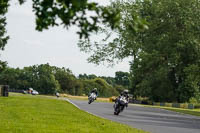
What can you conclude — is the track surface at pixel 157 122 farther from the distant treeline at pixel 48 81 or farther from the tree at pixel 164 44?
the distant treeline at pixel 48 81

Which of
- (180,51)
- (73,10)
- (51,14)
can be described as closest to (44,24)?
(51,14)

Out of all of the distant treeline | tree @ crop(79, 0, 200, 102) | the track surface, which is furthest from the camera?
the distant treeline

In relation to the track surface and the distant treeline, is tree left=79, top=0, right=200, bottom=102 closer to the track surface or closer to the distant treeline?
the track surface

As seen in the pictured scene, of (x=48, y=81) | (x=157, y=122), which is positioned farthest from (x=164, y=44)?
(x=48, y=81)

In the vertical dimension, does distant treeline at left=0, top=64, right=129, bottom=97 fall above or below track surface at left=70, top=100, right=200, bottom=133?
above

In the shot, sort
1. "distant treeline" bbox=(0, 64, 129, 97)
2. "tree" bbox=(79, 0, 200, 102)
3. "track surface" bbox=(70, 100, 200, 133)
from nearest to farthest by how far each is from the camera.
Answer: "track surface" bbox=(70, 100, 200, 133), "tree" bbox=(79, 0, 200, 102), "distant treeline" bbox=(0, 64, 129, 97)

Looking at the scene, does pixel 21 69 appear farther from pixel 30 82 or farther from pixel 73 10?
pixel 73 10

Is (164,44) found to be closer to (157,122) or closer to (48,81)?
(157,122)

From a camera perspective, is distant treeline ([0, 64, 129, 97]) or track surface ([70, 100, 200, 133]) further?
distant treeline ([0, 64, 129, 97])

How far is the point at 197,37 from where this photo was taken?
45094 millimetres

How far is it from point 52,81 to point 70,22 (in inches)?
5041

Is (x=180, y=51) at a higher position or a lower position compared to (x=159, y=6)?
lower

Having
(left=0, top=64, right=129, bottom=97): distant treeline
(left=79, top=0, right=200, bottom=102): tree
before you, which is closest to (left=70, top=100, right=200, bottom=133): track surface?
(left=79, top=0, right=200, bottom=102): tree

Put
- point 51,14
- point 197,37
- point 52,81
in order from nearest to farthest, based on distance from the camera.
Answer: point 51,14
point 197,37
point 52,81
